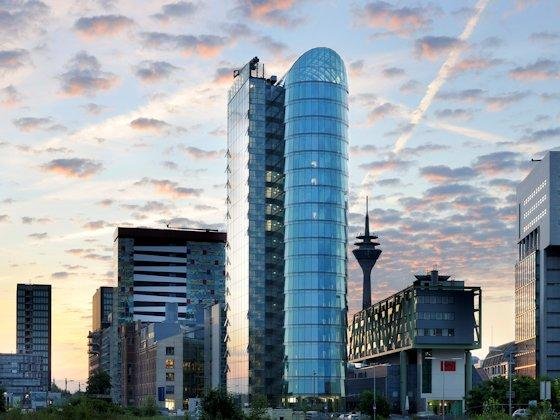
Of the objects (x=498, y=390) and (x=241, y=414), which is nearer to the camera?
(x=241, y=414)

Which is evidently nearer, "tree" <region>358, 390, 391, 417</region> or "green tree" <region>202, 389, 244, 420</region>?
"green tree" <region>202, 389, 244, 420</region>

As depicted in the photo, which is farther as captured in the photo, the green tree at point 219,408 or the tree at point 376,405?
the tree at point 376,405

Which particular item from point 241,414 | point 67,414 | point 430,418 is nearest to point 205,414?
point 241,414

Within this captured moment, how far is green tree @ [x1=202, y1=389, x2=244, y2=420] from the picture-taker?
98188 millimetres

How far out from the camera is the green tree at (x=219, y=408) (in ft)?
322

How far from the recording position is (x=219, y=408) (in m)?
98.8

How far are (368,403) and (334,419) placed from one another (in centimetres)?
2207

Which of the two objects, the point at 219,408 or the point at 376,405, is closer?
the point at 219,408

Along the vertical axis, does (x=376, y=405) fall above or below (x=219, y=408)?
below

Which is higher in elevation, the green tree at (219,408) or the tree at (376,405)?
the green tree at (219,408)

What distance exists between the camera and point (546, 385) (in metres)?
105

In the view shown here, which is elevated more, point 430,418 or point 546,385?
point 546,385

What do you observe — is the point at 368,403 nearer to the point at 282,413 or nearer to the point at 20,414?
the point at 282,413

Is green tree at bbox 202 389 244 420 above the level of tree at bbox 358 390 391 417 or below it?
above
